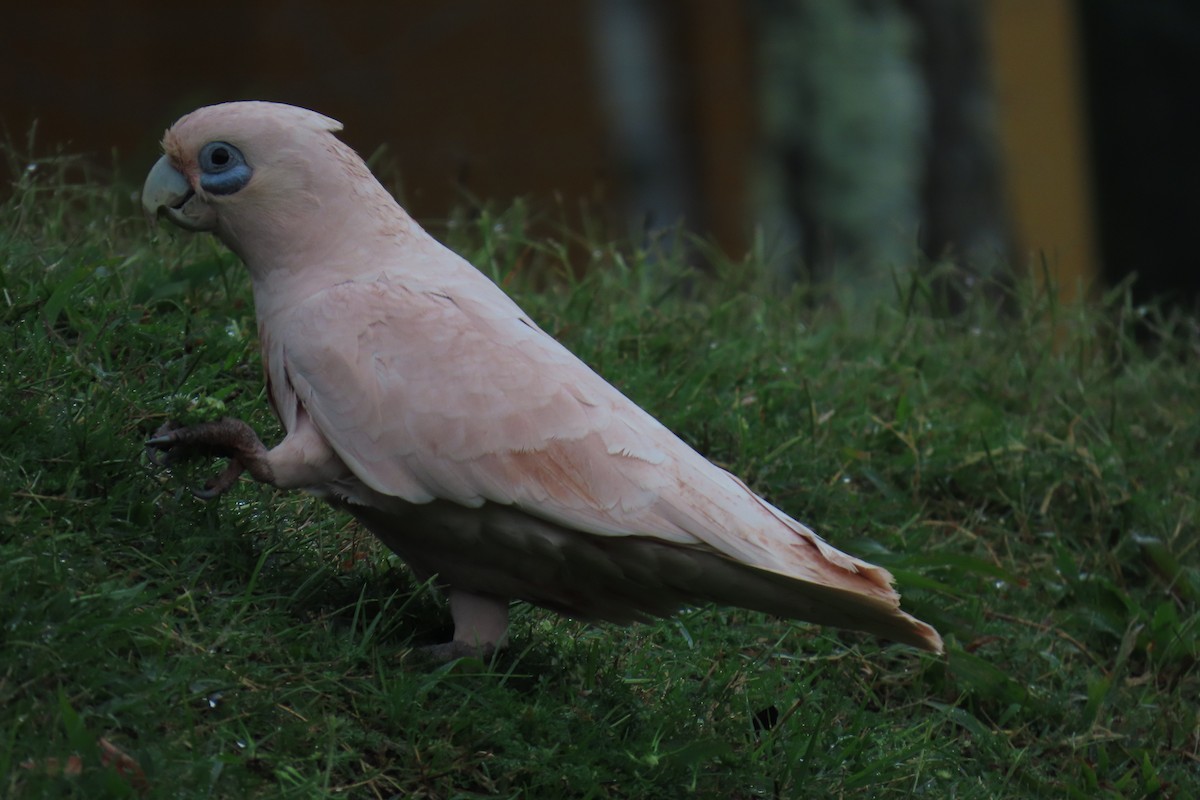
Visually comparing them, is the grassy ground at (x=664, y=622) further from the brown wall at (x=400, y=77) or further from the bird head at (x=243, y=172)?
the brown wall at (x=400, y=77)

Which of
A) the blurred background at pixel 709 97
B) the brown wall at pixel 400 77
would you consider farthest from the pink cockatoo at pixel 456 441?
the blurred background at pixel 709 97

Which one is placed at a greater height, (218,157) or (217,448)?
(218,157)

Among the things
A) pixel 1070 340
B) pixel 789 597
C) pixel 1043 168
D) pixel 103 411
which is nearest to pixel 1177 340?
pixel 1070 340

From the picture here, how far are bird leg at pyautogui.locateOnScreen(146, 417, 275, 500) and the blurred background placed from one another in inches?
213

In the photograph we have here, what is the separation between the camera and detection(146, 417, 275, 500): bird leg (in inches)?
115

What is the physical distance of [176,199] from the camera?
126 inches

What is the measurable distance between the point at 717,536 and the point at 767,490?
4.72 feet

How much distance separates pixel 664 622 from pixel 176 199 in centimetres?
166

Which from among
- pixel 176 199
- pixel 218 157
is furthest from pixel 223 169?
pixel 176 199

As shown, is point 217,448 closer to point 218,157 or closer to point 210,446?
point 210,446

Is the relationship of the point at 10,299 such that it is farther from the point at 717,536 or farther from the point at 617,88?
the point at 617,88

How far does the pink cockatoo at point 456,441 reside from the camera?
2.89m

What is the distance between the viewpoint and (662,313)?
496 centimetres

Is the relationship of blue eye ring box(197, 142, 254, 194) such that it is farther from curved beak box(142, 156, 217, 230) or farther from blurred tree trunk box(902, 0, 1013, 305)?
blurred tree trunk box(902, 0, 1013, 305)
